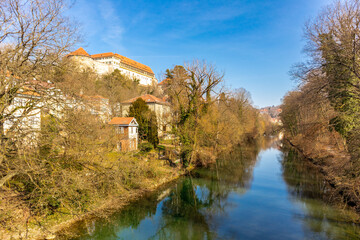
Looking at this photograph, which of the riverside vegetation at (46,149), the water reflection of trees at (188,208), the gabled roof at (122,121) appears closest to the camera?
the riverside vegetation at (46,149)

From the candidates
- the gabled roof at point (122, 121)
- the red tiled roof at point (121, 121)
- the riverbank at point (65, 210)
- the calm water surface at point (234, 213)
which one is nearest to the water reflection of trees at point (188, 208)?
the calm water surface at point (234, 213)

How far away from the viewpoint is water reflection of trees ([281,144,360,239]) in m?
9.34

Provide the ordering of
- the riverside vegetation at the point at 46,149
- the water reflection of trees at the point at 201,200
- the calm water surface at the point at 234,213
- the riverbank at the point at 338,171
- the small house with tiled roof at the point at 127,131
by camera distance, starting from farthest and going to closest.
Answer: the small house with tiled roof at the point at 127,131 → the riverbank at the point at 338,171 → the water reflection of trees at the point at 201,200 → the calm water surface at the point at 234,213 → the riverside vegetation at the point at 46,149

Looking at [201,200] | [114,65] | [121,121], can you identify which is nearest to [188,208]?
[201,200]

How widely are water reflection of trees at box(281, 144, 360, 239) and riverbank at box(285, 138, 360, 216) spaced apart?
554 millimetres

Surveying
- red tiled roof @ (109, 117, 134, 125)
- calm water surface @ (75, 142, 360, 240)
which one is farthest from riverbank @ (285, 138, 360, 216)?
red tiled roof @ (109, 117, 134, 125)

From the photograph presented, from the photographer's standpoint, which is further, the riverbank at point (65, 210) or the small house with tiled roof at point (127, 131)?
the small house with tiled roof at point (127, 131)

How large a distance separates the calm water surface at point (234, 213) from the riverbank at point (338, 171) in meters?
0.76

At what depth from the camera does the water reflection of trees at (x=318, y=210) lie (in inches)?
368

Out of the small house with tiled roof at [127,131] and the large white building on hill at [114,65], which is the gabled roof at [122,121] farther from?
the large white building on hill at [114,65]

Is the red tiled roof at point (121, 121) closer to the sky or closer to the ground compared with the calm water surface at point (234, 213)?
closer to the sky

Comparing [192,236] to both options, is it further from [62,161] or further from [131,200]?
[62,161]

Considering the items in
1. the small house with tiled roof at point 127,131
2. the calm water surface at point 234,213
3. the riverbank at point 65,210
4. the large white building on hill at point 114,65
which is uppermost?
the large white building on hill at point 114,65

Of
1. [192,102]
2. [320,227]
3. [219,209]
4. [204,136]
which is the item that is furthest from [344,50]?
[204,136]
